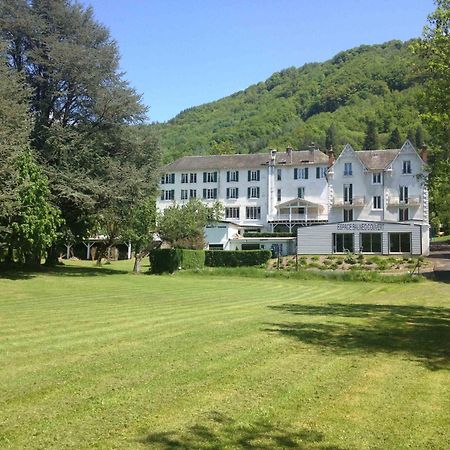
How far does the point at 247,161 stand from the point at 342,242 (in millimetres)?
26289

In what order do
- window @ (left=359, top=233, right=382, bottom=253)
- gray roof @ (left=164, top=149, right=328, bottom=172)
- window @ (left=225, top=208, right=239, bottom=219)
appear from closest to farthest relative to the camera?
window @ (left=359, top=233, right=382, bottom=253)
gray roof @ (left=164, top=149, right=328, bottom=172)
window @ (left=225, top=208, right=239, bottom=219)

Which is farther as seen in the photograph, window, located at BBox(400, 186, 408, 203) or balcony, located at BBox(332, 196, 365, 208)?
balcony, located at BBox(332, 196, 365, 208)

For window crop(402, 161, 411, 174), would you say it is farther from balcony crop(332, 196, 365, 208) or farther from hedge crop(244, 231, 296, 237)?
hedge crop(244, 231, 296, 237)

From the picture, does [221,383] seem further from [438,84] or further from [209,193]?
[209,193]

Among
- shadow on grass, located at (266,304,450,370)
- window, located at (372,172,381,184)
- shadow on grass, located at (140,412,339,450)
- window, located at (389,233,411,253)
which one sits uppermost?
window, located at (372,172,381,184)

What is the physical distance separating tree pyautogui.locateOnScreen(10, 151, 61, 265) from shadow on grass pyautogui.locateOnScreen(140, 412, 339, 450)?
1079 inches

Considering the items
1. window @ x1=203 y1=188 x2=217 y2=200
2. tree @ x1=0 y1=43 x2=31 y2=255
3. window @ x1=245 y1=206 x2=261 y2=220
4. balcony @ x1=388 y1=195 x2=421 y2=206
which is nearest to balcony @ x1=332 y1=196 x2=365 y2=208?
balcony @ x1=388 y1=195 x2=421 y2=206

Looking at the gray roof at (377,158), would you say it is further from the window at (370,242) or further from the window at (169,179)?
the window at (169,179)

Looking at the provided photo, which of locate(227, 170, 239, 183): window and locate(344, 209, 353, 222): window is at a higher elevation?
locate(227, 170, 239, 183): window

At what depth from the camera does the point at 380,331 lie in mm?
12820

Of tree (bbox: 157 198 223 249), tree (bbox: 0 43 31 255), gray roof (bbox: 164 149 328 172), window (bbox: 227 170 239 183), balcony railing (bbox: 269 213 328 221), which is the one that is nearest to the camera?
tree (bbox: 0 43 31 255)

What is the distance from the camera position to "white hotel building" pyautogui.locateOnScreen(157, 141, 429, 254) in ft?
220

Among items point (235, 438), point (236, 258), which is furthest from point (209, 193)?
point (235, 438)

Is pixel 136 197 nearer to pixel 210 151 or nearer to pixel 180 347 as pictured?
pixel 180 347
